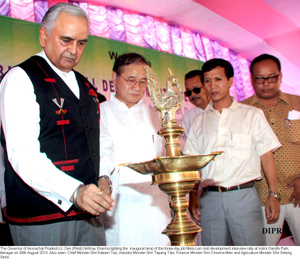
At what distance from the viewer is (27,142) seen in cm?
124

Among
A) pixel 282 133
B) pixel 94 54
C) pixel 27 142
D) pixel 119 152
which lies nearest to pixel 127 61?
pixel 119 152

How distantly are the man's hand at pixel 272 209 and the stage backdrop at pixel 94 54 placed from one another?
2.59m

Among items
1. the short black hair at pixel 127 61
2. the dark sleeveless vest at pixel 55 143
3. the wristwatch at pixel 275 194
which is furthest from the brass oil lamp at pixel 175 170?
the wristwatch at pixel 275 194

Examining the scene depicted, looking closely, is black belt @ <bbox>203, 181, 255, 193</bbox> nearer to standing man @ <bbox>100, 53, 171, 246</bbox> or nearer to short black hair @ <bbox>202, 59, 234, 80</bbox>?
standing man @ <bbox>100, 53, 171, 246</bbox>

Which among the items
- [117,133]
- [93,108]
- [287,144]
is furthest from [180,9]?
[93,108]

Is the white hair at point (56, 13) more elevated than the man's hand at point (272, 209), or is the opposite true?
the white hair at point (56, 13)

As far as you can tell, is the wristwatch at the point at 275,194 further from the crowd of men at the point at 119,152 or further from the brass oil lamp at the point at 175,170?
the brass oil lamp at the point at 175,170

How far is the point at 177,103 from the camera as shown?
107cm

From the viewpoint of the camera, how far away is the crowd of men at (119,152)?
129cm

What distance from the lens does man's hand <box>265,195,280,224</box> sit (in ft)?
7.89

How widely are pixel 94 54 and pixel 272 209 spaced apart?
2988mm


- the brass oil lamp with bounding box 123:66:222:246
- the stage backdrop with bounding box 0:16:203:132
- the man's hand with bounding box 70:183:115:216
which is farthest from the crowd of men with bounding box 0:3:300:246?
the stage backdrop with bounding box 0:16:203:132

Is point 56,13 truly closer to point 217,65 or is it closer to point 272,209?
point 217,65

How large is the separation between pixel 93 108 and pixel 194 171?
78 cm
